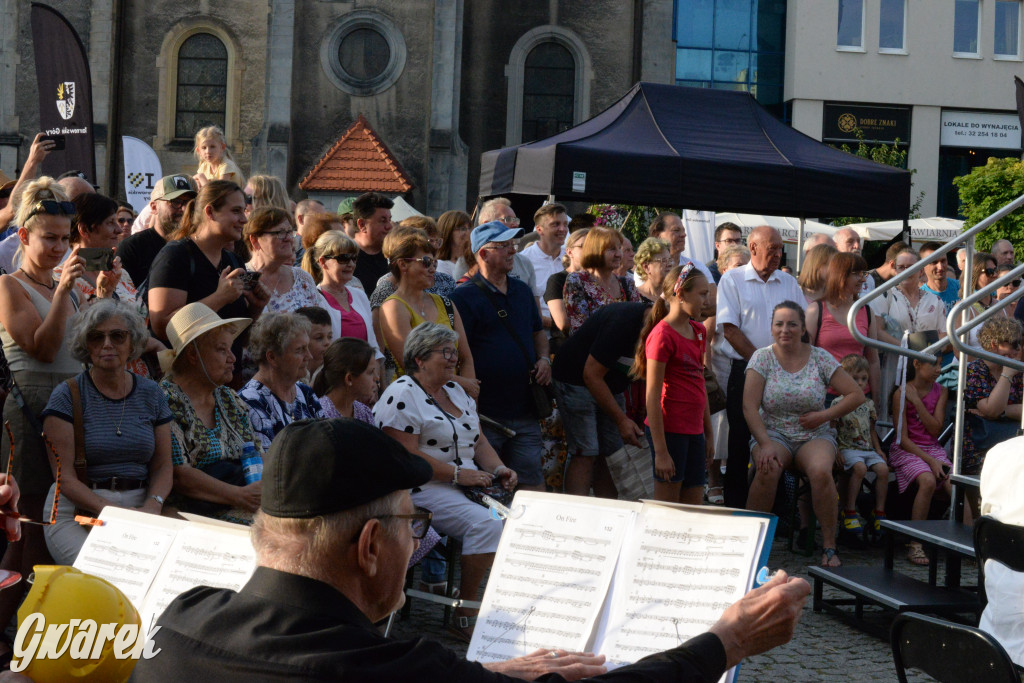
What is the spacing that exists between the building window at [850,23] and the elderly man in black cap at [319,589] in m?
36.3

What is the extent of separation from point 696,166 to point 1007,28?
30.4m

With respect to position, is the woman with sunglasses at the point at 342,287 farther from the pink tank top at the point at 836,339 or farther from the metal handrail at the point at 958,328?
the pink tank top at the point at 836,339

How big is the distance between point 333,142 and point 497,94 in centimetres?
407

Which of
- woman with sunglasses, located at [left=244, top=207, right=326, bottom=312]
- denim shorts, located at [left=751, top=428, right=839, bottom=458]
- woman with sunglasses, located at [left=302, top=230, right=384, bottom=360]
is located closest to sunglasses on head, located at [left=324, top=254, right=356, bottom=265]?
woman with sunglasses, located at [left=302, top=230, right=384, bottom=360]

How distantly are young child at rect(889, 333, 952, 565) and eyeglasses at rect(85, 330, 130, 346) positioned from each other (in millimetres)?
5943

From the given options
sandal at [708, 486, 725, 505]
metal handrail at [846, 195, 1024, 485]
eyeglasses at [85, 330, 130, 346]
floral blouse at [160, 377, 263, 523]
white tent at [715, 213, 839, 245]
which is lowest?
sandal at [708, 486, 725, 505]

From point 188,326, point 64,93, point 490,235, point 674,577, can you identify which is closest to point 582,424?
point 490,235

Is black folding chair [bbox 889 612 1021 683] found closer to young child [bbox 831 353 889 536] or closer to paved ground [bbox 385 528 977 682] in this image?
paved ground [bbox 385 528 977 682]

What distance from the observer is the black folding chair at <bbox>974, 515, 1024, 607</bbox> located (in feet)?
14.0

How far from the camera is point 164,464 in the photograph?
530 cm

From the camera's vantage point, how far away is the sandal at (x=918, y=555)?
835cm

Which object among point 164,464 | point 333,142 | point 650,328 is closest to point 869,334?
point 650,328

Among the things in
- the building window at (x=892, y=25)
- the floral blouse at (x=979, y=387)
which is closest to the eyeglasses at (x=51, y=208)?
the floral blouse at (x=979, y=387)

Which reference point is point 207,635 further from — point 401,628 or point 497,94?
point 497,94
